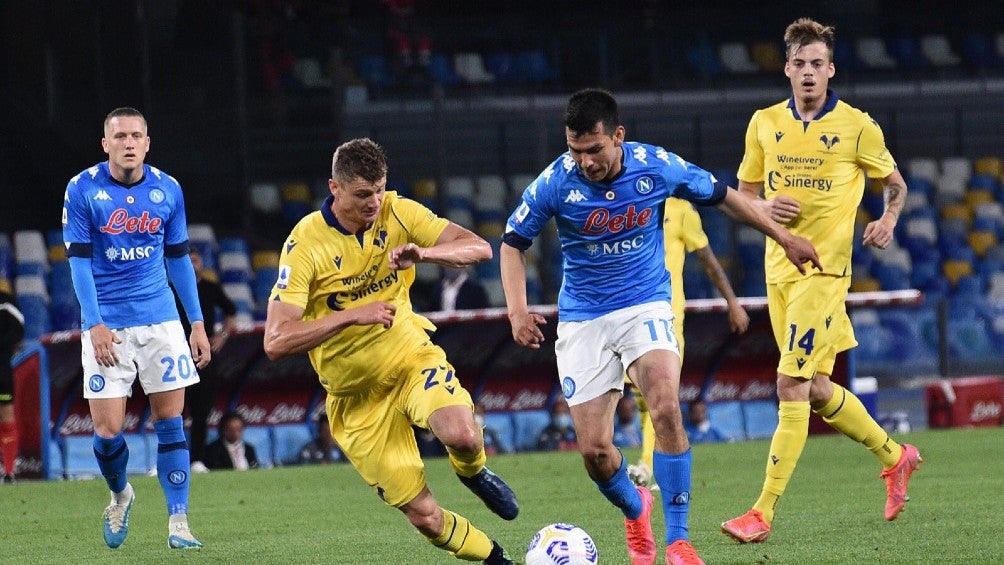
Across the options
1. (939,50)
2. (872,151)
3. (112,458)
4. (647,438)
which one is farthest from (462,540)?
(939,50)

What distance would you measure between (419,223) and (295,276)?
1.97 ft

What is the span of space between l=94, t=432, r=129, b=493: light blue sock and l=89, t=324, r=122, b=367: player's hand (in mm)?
505

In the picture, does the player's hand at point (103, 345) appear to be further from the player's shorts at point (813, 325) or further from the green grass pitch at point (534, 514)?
the player's shorts at point (813, 325)

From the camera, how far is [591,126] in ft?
20.1

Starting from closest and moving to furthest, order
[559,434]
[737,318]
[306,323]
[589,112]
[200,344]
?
[306,323]
[589,112]
[200,344]
[737,318]
[559,434]

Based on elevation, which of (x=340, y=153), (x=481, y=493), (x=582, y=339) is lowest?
(x=481, y=493)

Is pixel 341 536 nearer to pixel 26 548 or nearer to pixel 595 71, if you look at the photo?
pixel 26 548

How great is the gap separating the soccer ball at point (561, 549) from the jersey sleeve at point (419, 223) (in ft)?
4.26

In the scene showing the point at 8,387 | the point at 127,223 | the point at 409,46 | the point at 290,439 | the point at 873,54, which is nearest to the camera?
the point at 127,223

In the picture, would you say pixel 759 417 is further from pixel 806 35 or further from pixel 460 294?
pixel 806 35

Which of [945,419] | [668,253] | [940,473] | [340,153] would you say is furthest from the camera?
[945,419]

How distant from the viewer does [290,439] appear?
15.2m

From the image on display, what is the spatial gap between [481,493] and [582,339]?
0.80 m

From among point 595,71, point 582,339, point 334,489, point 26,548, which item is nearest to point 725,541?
point 582,339
